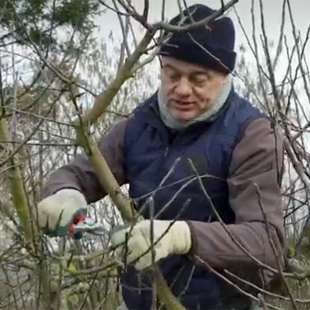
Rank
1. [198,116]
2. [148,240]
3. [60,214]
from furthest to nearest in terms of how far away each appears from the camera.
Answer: [198,116], [60,214], [148,240]

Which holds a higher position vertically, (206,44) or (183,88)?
(206,44)

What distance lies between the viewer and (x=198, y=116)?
2871mm

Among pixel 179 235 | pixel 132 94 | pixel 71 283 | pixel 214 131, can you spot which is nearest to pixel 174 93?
pixel 214 131

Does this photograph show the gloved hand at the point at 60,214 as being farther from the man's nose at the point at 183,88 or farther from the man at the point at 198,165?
the man's nose at the point at 183,88

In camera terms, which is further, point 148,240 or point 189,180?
point 189,180

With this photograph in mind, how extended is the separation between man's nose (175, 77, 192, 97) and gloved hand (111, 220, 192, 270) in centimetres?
46

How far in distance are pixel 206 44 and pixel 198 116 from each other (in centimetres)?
22

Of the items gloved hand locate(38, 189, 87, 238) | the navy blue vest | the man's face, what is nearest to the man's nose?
the man's face

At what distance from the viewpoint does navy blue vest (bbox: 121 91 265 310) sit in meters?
2.82

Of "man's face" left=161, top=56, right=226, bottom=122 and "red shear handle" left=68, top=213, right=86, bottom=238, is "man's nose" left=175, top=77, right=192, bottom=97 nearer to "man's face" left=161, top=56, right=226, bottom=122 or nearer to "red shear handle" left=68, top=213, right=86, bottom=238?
"man's face" left=161, top=56, right=226, bottom=122

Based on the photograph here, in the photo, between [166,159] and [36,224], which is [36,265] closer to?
[36,224]

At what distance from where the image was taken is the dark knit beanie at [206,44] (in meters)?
2.80

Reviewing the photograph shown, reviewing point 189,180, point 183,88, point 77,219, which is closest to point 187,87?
point 183,88

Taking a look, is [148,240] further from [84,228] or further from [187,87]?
[187,87]
